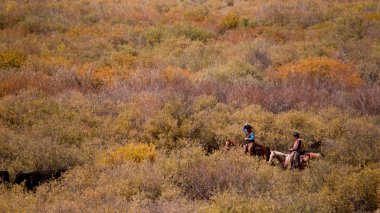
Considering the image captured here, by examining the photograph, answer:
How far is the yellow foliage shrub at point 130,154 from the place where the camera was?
895 centimetres

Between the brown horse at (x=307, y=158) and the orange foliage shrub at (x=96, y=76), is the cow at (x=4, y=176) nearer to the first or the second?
the brown horse at (x=307, y=158)

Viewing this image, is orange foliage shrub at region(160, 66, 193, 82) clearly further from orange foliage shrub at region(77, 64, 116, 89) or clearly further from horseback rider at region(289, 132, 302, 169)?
horseback rider at region(289, 132, 302, 169)

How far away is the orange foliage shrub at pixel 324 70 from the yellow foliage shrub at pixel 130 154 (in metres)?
7.26

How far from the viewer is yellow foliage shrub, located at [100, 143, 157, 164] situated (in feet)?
29.3

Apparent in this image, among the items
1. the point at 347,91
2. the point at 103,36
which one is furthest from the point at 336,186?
the point at 103,36

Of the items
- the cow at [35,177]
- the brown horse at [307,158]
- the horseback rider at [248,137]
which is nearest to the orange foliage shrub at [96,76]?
the cow at [35,177]

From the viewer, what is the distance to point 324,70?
15.1 meters

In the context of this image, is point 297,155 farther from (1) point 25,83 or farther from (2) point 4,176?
(1) point 25,83

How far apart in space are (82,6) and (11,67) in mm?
13350

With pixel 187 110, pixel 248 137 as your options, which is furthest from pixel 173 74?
pixel 248 137

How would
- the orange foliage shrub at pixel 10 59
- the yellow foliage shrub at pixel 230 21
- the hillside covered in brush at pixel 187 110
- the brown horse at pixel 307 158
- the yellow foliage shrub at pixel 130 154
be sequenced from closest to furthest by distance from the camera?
the hillside covered in brush at pixel 187 110
the yellow foliage shrub at pixel 130 154
the brown horse at pixel 307 158
the orange foliage shrub at pixel 10 59
the yellow foliage shrub at pixel 230 21

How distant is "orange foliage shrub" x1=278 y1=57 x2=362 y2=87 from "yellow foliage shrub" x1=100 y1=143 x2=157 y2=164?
7257 millimetres

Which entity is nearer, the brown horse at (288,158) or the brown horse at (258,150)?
the brown horse at (288,158)

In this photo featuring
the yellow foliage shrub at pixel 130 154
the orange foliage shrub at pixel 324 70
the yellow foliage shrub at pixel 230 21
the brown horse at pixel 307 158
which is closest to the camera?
the yellow foliage shrub at pixel 130 154
